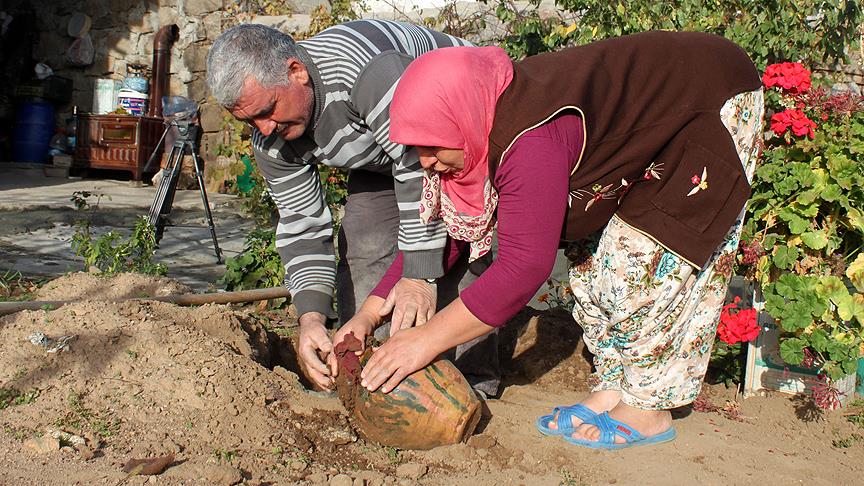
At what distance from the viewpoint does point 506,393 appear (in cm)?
386

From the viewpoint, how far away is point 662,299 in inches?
117

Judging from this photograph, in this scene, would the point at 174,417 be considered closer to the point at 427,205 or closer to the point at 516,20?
the point at 427,205

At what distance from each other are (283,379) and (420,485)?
3.12ft

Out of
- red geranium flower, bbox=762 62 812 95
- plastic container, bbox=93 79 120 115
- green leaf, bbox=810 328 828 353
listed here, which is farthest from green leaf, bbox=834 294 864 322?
plastic container, bbox=93 79 120 115

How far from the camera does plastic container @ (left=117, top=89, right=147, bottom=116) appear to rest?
11.3 m

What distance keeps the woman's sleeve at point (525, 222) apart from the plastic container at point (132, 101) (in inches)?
385

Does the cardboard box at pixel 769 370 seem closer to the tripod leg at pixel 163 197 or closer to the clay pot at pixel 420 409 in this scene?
the clay pot at pixel 420 409

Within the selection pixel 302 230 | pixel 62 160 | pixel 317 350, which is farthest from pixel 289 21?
pixel 317 350

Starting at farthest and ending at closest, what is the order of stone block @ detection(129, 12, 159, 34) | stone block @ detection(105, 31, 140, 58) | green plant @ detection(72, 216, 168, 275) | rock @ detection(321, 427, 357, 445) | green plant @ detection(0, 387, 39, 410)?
stone block @ detection(105, 31, 140, 58)
stone block @ detection(129, 12, 159, 34)
green plant @ detection(72, 216, 168, 275)
rock @ detection(321, 427, 357, 445)
green plant @ detection(0, 387, 39, 410)

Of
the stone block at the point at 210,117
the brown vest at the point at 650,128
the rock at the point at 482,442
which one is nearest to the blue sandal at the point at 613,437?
the rock at the point at 482,442

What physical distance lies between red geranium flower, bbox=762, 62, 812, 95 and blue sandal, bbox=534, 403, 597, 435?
165cm

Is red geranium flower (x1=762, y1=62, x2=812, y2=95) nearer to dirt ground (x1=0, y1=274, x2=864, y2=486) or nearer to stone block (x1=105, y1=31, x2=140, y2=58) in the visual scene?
dirt ground (x1=0, y1=274, x2=864, y2=486)

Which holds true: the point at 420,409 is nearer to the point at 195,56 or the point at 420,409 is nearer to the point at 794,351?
the point at 794,351

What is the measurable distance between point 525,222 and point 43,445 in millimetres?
1650
